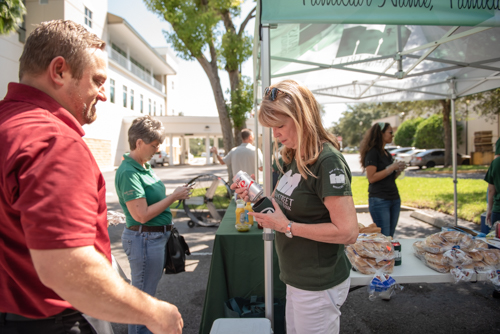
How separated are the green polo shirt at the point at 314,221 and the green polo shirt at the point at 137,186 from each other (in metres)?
1.18

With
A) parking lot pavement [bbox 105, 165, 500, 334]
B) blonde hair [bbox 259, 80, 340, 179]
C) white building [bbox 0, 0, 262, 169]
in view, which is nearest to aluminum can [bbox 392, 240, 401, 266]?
parking lot pavement [bbox 105, 165, 500, 334]

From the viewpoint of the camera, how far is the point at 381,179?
371 cm

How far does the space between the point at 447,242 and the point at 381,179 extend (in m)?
1.29

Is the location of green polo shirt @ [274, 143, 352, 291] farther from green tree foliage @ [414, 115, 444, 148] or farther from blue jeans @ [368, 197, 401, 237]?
green tree foliage @ [414, 115, 444, 148]

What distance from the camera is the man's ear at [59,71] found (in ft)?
3.12

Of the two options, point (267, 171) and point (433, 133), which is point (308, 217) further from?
point (433, 133)

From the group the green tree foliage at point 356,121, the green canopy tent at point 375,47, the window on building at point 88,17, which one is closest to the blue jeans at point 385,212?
the green canopy tent at point 375,47

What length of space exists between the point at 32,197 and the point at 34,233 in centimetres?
9

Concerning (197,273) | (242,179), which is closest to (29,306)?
(242,179)

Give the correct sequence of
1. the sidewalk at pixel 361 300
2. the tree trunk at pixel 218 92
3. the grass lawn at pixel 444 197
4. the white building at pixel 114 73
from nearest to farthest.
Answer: the sidewalk at pixel 361 300, the grass lawn at pixel 444 197, the tree trunk at pixel 218 92, the white building at pixel 114 73

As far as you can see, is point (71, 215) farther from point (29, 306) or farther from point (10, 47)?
point (10, 47)

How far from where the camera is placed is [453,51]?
4141mm

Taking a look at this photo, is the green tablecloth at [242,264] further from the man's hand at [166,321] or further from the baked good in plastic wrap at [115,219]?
the man's hand at [166,321]

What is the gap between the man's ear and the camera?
951mm
